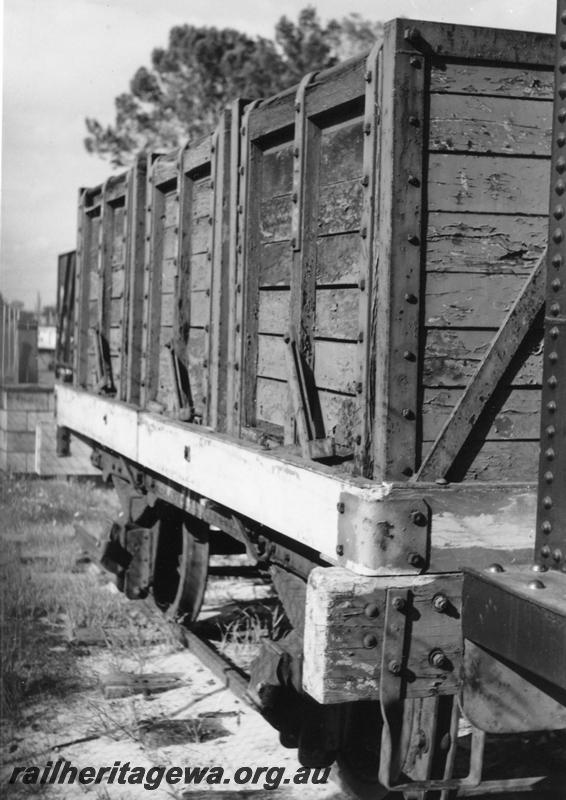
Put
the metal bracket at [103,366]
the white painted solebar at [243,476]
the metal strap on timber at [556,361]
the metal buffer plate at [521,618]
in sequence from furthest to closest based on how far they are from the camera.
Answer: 1. the metal bracket at [103,366]
2. the white painted solebar at [243,476]
3. the metal strap on timber at [556,361]
4. the metal buffer plate at [521,618]

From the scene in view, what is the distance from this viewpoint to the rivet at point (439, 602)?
3.21 m

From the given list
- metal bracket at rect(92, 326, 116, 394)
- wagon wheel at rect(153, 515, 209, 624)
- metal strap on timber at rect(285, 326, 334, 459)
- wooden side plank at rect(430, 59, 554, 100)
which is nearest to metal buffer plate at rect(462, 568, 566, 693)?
metal strap on timber at rect(285, 326, 334, 459)

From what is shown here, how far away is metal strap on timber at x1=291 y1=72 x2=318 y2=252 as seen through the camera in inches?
153

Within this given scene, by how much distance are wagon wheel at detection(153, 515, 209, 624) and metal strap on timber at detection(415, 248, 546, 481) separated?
11.0 ft

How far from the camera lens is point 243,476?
4.24 m

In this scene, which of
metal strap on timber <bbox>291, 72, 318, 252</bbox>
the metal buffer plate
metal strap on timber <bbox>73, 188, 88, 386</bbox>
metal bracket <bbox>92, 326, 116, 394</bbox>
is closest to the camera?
the metal buffer plate

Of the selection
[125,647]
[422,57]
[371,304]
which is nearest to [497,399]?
[371,304]

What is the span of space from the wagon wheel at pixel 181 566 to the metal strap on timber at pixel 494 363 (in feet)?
11.0

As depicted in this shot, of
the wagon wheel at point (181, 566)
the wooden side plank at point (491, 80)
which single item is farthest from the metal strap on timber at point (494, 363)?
the wagon wheel at point (181, 566)

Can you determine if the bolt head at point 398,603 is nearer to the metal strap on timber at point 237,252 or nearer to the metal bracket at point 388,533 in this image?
the metal bracket at point 388,533

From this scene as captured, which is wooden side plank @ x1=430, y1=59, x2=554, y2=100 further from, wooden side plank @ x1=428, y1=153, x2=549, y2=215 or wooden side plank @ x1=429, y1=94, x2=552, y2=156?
wooden side plank @ x1=428, y1=153, x2=549, y2=215

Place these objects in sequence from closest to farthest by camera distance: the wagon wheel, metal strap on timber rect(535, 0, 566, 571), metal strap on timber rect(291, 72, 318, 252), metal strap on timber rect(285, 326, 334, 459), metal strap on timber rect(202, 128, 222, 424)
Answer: metal strap on timber rect(535, 0, 566, 571), metal strap on timber rect(285, 326, 334, 459), metal strap on timber rect(291, 72, 318, 252), metal strap on timber rect(202, 128, 222, 424), the wagon wheel

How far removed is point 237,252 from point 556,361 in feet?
8.22

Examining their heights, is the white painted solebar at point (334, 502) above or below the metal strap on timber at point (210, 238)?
below
